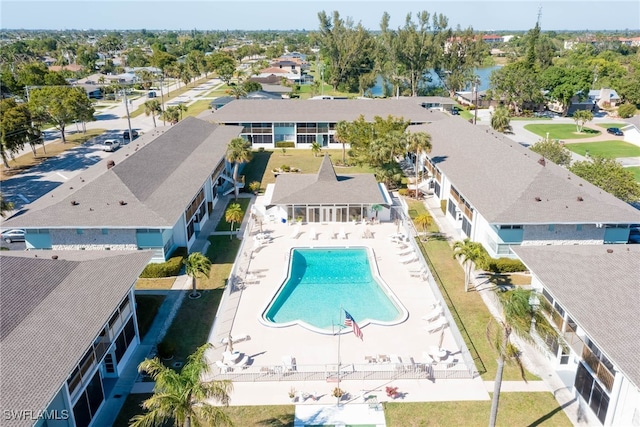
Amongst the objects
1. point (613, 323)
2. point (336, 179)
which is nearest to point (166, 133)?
point (336, 179)

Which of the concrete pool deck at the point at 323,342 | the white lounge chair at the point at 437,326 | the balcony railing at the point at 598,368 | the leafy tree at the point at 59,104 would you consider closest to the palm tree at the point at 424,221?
the concrete pool deck at the point at 323,342

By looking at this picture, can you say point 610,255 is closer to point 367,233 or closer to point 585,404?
point 585,404

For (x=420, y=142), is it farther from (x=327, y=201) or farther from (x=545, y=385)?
(x=545, y=385)

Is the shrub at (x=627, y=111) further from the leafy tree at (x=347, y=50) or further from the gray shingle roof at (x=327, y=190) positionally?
the gray shingle roof at (x=327, y=190)

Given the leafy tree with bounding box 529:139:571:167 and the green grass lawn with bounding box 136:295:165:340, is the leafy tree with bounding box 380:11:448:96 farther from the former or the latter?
the green grass lawn with bounding box 136:295:165:340

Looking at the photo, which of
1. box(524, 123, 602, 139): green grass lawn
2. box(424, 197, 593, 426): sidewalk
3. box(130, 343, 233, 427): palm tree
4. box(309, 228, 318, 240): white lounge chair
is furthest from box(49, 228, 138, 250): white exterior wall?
box(524, 123, 602, 139): green grass lawn

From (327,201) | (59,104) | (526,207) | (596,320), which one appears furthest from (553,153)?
(59,104)
